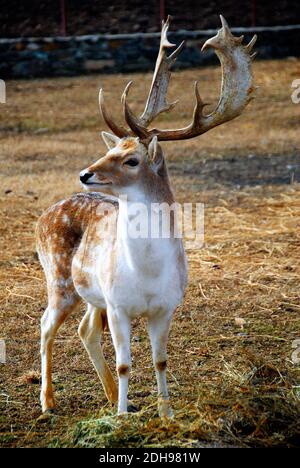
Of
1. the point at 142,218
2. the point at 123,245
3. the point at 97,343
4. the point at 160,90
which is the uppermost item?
the point at 160,90

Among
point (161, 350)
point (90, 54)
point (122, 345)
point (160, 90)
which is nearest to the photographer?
point (122, 345)

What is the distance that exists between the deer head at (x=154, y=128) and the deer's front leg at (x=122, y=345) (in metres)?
0.73

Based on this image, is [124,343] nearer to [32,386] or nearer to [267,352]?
[32,386]

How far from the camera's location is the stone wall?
18812mm

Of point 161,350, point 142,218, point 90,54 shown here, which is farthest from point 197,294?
point 90,54

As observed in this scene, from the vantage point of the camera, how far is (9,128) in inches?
617

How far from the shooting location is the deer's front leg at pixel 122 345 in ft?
19.8

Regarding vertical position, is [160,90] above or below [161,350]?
above

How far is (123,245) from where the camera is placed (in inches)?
238

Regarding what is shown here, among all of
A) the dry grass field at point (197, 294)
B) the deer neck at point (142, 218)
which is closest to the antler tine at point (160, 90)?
the deer neck at point (142, 218)

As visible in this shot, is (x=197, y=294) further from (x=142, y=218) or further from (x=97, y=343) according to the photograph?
(x=142, y=218)

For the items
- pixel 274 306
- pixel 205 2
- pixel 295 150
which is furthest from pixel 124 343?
pixel 205 2

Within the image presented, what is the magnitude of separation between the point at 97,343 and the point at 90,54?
13.0 m

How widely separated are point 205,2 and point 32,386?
15850 millimetres
